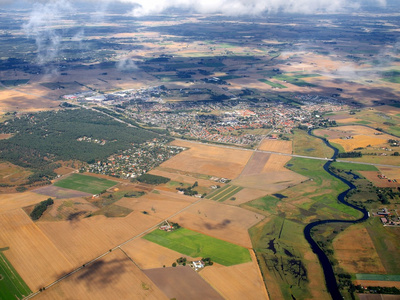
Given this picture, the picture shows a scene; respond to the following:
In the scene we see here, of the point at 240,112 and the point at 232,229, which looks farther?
the point at 240,112

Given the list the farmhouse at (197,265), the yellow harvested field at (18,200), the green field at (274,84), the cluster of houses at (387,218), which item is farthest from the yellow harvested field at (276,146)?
the green field at (274,84)

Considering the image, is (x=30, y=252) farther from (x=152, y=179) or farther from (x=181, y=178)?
(x=181, y=178)

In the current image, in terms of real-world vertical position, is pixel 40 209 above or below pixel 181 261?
above

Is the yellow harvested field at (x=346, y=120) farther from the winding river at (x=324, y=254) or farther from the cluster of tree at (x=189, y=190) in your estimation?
the cluster of tree at (x=189, y=190)

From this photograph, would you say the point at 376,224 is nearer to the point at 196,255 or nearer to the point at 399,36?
the point at 196,255

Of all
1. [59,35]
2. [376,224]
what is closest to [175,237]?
[376,224]

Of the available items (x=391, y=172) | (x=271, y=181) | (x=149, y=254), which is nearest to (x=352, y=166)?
(x=391, y=172)
